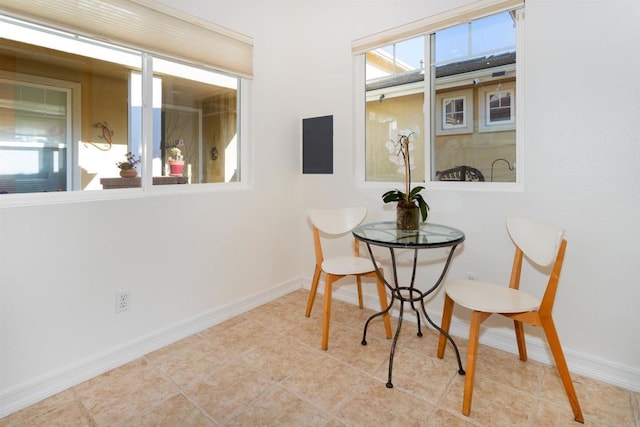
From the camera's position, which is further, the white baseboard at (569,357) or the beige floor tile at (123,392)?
the white baseboard at (569,357)

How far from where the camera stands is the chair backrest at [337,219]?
270 centimetres

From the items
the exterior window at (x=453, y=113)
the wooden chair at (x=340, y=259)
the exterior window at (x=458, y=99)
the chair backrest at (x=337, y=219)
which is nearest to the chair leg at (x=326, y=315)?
the wooden chair at (x=340, y=259)

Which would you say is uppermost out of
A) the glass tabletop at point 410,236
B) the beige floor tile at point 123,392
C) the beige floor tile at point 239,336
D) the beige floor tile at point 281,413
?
the glass tabletop at point 410,236

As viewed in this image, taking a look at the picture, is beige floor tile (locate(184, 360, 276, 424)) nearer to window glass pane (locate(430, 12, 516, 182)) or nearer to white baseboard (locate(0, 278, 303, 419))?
white baseboard (locate(0, 278, 303, 419))

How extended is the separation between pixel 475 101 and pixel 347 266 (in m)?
1.55

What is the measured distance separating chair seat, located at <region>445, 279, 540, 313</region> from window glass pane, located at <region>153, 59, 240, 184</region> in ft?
6.62

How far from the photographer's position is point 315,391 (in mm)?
1806

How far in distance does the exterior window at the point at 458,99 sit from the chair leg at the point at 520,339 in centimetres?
95

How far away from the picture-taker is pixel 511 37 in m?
2.20

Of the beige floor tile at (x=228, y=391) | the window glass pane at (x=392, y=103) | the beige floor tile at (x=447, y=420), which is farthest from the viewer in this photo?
the window glass pane at (x=392, y=103)

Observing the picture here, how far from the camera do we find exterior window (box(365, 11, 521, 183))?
2.25 m

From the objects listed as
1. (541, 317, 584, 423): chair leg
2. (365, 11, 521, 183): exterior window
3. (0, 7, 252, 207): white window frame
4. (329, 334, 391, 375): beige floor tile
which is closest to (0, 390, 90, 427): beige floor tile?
(0, 7, 252, 207): white window frame

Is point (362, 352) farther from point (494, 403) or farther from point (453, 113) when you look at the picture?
point (453, 113)

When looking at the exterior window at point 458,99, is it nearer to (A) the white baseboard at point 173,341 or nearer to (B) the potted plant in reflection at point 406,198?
(B) the potted plant in reflection at point 406,198
